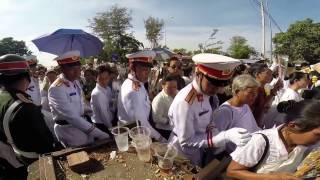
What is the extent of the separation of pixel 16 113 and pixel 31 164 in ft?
1.81

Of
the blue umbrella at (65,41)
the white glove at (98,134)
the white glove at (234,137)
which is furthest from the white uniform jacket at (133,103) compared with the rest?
the blue umbrella at (65,41)

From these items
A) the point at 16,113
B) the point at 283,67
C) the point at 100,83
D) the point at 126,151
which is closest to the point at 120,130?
the point at 126,151

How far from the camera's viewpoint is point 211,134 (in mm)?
3383

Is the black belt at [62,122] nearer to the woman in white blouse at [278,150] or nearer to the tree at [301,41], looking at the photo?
the woman in white blouse at [278,150]

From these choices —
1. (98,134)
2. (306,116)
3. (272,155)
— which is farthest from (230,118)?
(98,134)

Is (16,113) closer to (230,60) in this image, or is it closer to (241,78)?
(230,60)

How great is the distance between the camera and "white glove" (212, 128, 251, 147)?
2.88 meters

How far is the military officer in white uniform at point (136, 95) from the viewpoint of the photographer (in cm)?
411

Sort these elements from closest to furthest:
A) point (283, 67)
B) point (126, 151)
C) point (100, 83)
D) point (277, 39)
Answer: point (126, 151) < point (100, 83) < point (283, 67) < point (277, 39)

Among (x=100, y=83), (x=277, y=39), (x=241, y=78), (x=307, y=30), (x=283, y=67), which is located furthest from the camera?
(x=277, y=39)

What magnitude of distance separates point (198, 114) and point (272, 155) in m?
1.07

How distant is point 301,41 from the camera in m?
49.4

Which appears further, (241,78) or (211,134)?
(241,78)

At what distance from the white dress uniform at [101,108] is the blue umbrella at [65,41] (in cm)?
212
